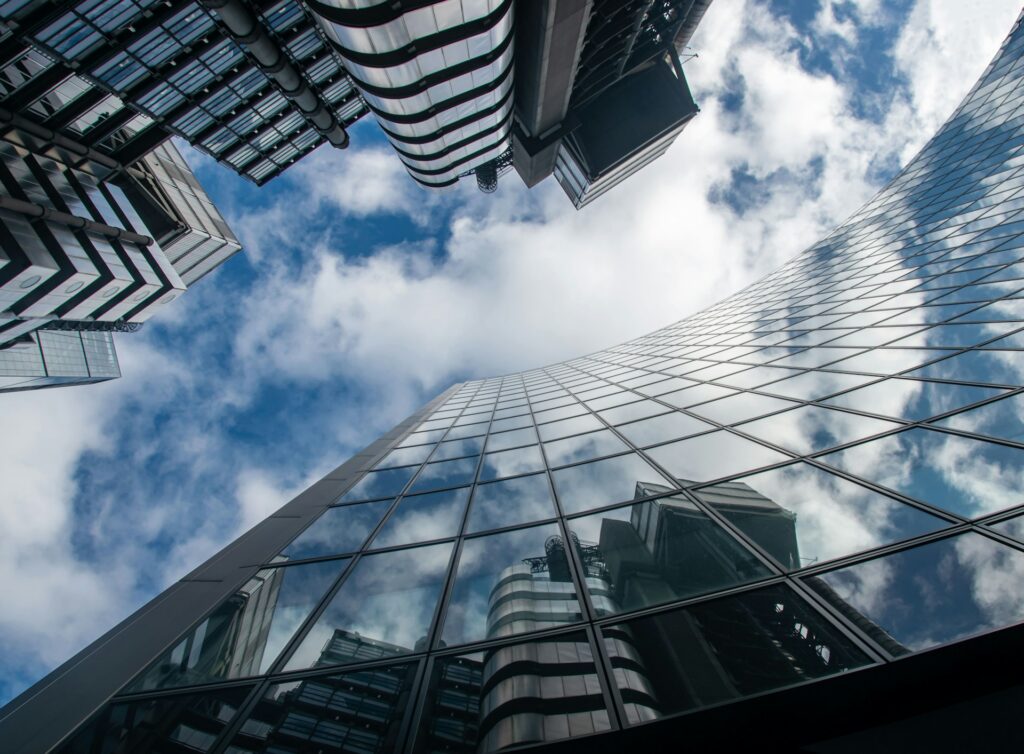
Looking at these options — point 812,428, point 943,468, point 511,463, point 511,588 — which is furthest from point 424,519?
point 943,468

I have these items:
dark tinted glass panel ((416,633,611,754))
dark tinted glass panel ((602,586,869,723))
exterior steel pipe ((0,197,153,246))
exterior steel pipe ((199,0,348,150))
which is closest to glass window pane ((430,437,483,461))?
dark tinted glass panel ((416,633,611,754))

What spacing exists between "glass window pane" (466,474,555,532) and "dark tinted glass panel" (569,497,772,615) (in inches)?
38.5

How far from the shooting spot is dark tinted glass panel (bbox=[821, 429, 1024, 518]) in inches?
199

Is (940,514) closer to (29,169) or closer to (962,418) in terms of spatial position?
(962,418)

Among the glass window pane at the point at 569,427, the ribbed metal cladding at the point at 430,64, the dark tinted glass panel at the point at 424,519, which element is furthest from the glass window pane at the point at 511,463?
the ribbed metal cladding at the point at 430,64

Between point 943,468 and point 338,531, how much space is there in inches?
349

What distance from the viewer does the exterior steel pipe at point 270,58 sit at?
28.6m

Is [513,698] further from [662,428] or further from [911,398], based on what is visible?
[911,398]

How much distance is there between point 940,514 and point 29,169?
46.0m

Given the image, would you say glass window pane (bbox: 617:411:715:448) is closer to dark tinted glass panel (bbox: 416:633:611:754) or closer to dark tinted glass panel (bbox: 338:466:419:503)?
dark tinted glass panel (bbox: 338:466:419:503)

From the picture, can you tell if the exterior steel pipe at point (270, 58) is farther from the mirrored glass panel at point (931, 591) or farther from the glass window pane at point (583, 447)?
the mirrored glass panel at point (931, 591)

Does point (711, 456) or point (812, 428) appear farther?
point (711, 456)

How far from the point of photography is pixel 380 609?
20.1ft

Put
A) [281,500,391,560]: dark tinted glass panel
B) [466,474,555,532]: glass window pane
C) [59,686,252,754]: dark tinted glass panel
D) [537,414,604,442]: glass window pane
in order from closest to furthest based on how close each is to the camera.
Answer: [59,686,252,754]: dark tinted glass panel, [466,474,555,532]: glass window pane, [281,500,391,560]: dark tinted glass panel, [537,414,604,442]: glass window pane
